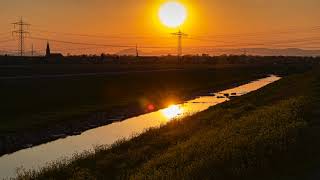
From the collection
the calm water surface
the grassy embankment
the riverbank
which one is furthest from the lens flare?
the calm water surface

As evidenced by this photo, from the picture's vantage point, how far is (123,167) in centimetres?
1792

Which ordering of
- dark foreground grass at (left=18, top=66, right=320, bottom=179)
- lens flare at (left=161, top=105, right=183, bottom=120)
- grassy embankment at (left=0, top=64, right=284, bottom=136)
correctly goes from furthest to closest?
lens flare at (left=161, top=105, right=183, bottom=120), grassy embankment at (left=0, top=64, right=284, bottom=136), dark foreground grass at (left=18, top=66, right=320, bottom=179)

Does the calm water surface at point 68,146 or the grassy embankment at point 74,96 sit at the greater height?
the grassy embankment at point 74,96

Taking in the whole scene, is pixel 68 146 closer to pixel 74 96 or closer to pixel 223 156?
pixel 223 156

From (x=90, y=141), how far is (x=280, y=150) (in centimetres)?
1602

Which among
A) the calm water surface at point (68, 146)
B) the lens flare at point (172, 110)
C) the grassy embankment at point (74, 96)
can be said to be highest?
the grassy embankment at point (74, 96)

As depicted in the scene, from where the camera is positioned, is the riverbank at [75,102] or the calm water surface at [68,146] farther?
the riverbank at [75,102]

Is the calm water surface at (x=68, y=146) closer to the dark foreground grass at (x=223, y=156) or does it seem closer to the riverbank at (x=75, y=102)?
the riverbank at (x=75, y=102)

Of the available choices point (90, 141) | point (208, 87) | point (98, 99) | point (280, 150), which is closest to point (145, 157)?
point (280, 150)

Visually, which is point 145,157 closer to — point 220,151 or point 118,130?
point 220,151

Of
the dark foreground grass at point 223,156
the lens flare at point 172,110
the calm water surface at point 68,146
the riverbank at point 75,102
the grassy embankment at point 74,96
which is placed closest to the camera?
the dark foreground grass at point 223,156

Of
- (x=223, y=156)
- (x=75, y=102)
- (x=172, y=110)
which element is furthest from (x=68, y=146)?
(x=75, y=102)

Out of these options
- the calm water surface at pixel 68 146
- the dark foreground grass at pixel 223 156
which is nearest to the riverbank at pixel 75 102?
the calm water surface at pixel 68 146

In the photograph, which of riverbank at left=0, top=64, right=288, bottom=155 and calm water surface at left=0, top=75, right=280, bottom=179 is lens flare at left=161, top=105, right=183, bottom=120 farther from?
calm water surface at left=0, top=75, right=280, bottom=179
